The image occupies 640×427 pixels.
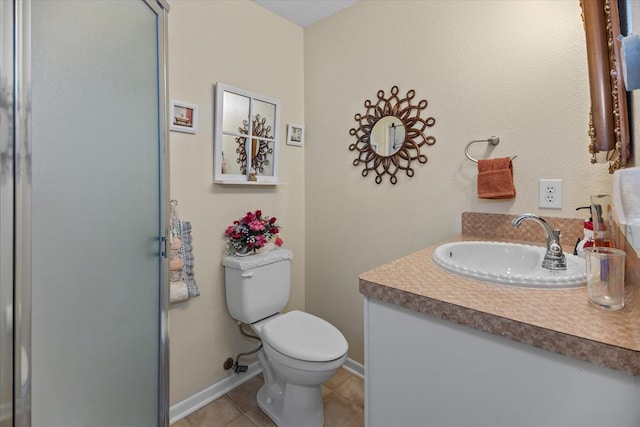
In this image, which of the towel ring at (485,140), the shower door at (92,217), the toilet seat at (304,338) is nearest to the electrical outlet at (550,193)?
the towel ring at (485,140)

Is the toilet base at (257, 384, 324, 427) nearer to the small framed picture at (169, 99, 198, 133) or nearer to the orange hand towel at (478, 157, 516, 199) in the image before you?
the orange hand towel at (478, 157, 516, 199)

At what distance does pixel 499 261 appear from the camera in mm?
1145

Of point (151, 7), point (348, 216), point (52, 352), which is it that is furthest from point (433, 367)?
point (151, 7)

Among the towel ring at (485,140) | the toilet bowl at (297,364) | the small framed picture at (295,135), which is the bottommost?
the toilet bowl at (297,364)

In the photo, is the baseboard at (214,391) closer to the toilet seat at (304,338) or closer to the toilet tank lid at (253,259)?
the toilet seat at (304,338)

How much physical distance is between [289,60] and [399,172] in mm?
1115

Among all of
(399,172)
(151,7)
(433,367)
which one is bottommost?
(433,367)

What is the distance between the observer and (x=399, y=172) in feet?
5.34

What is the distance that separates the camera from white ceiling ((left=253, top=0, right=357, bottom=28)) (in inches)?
70.8

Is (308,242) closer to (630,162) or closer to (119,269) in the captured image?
(119,269)

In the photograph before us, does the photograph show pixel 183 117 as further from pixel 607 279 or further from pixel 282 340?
pixel 607 279

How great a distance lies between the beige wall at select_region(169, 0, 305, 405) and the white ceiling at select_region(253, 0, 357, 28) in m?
0.06

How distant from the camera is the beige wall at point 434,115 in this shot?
117cm

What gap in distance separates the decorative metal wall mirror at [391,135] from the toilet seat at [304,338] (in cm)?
87
